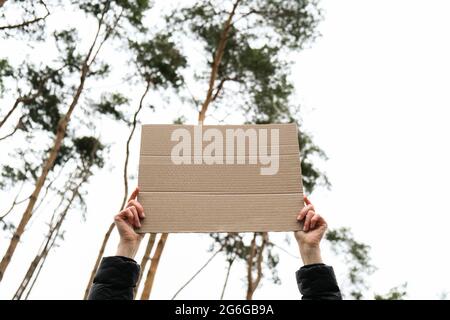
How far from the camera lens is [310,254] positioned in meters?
1.56

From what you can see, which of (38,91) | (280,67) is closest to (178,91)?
(280,67)

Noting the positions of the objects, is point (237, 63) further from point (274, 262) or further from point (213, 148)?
point (213, 148)

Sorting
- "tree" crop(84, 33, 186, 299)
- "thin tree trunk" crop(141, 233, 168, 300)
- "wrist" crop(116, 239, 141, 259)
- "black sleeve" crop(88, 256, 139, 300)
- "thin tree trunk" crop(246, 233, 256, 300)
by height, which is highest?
"tree" crop(84, 33, 186, 299)

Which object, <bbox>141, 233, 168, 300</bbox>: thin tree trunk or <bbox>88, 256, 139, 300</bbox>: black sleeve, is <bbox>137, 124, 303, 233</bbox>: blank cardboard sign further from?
<bbox>141, 233, 168, 300</bbox>: thin tree trunk

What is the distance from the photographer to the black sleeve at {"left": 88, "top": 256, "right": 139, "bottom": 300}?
135cm

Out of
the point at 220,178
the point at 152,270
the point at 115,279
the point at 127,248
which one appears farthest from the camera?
the point at 152,270

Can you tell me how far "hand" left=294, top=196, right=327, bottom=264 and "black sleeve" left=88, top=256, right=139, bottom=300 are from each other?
2.54 ft

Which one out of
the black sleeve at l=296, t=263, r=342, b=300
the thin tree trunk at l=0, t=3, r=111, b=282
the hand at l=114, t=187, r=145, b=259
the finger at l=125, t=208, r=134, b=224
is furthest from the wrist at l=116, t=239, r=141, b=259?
the thin tree trunk at l=0, t=3, r=111, b=282

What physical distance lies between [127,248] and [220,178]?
0.58m

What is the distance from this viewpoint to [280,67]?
34.6ft

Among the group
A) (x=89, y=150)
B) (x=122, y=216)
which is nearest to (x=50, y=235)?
(x=89, y=150)

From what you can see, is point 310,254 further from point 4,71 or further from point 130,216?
point 4,71

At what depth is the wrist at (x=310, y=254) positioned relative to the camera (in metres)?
1.54

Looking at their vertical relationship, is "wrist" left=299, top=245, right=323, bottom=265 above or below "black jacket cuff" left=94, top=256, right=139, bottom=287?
above
